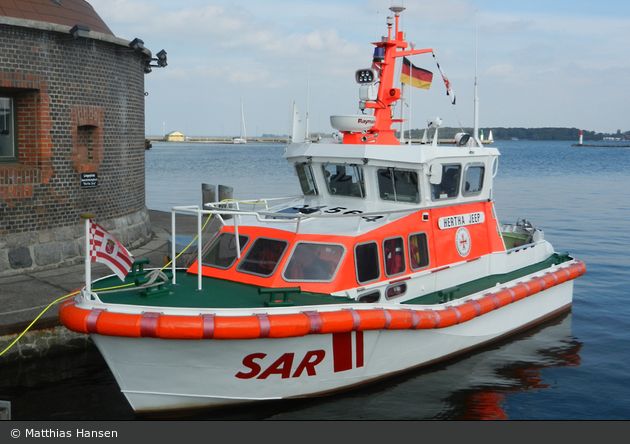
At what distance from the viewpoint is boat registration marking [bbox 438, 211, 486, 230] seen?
30.1ft

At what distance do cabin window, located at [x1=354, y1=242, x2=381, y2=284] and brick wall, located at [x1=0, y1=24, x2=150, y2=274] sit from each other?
22.5 feet

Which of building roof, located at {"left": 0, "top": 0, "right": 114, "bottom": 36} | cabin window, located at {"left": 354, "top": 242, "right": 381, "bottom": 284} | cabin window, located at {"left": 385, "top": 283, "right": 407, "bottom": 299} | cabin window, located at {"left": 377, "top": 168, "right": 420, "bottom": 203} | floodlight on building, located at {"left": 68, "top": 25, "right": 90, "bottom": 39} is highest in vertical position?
building roof, located at {"left": 0, "top": 0, "right": 114, "bottom": 36}

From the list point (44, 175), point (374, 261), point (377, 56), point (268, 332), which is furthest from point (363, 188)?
point (44, 175)

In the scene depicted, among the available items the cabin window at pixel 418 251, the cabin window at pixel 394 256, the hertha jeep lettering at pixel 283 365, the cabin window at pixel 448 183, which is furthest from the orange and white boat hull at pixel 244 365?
the cabin window at pixel 448 183

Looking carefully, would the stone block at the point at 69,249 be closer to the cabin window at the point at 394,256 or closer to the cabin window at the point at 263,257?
the cabin window at the point at 263,257

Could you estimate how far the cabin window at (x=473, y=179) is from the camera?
9.71 m

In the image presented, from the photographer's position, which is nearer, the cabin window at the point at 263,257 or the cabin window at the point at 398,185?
the cabin window at the point at 263,257

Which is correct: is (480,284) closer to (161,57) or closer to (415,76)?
(415,76)

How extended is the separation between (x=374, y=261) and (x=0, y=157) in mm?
7999

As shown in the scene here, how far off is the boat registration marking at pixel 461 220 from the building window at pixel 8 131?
8395mm

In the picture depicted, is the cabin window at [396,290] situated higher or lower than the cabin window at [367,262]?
lower

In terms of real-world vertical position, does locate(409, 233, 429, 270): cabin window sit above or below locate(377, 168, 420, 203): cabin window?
below

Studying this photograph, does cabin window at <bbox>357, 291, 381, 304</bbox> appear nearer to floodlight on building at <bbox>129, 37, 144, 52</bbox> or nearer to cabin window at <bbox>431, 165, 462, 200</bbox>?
cabin window at <bbox>431, 165, 462, 200</bbox>

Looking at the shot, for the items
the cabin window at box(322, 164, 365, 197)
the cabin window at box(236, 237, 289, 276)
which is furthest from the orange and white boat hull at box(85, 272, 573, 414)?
the cabin window at box(322, 164, 365, 197)
